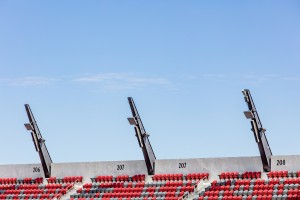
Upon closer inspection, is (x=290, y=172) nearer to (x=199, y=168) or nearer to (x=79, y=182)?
(x=199, y=168)

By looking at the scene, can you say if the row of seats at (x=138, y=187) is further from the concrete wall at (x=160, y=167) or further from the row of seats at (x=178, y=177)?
the concrete wall at (x=160, y=167)

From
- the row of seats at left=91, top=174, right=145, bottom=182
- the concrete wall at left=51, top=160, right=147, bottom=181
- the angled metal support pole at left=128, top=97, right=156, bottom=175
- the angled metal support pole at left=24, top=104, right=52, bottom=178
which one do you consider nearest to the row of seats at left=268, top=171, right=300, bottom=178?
the angled metal support pole at left=128, top=97, right=156, bottom=175

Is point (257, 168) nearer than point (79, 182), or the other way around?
point (257, 168)

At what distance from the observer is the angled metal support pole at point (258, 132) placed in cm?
4309

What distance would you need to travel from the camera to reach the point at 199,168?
46281 mm

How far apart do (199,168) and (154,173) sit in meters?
3.14

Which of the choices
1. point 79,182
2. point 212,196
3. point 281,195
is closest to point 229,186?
point 212,196

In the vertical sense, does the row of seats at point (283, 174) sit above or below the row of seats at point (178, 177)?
below

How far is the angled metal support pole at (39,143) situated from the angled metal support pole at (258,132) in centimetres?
1456

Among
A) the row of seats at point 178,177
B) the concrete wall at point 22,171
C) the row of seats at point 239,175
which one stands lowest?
the row of seats at point 239,175

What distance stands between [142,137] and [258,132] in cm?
743

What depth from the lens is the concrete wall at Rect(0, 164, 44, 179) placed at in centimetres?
5272

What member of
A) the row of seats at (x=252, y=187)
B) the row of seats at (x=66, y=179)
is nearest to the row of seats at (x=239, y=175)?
the row of seats at (x=252, y=187)

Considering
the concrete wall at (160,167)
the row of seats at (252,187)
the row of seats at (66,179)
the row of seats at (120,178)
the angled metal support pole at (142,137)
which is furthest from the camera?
the row of seats at (66,179)
